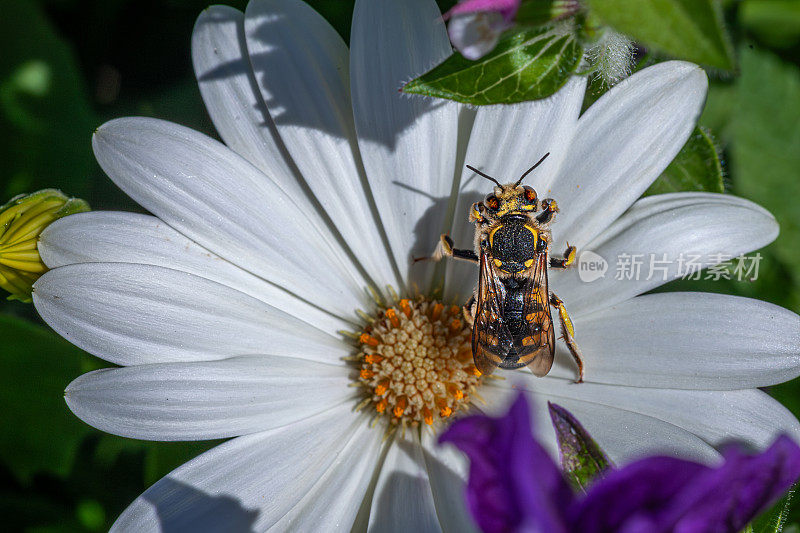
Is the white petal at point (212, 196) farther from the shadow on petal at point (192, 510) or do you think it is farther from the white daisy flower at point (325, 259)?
the shadow on petal at point (192, 510)

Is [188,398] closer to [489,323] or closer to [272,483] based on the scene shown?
[272,483]

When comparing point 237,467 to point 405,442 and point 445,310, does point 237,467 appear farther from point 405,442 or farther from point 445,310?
point 445,310

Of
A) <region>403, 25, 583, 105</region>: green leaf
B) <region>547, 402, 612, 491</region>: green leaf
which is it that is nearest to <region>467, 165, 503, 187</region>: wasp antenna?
<region>403, 25, 583, 105</region>: green leaf

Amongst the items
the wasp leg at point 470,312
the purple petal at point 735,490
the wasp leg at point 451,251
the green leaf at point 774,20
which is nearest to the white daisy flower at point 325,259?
the wasp leg at point 451,251

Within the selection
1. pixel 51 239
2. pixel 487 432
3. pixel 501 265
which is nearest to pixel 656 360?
pixel 501 265

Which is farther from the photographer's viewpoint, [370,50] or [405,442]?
[405,442]

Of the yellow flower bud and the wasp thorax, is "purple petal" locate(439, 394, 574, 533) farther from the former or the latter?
the yellow flower bud
